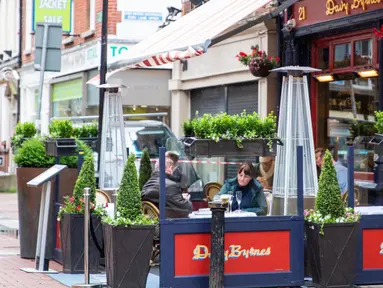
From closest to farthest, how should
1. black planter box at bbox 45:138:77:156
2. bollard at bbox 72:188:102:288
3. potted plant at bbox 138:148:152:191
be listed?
bollard at bbox 72:188:102:288, black planter box at bbox 45:138:77:156, potted plant at bbox 138:148:152:191

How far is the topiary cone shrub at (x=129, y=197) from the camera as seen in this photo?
8984mm

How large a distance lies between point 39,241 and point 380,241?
4.29m

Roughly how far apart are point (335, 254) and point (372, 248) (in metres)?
0.53

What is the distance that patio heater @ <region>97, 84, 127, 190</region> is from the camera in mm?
12664

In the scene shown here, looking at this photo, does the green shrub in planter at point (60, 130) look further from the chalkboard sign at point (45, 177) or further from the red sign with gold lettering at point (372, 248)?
the red sign with gold lettering at point (372, 248)

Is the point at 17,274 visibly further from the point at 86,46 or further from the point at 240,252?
the point at 86,46

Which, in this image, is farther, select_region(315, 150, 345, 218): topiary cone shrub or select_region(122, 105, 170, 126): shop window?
select_region(122, 105, 170, 126): shop window

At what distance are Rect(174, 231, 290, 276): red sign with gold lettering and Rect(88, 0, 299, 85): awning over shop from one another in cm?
387

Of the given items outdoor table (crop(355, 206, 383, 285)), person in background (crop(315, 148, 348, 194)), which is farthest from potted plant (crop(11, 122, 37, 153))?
outdoor table (crop(355, 206, 383, 285))

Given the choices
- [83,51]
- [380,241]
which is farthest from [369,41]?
[83,51]

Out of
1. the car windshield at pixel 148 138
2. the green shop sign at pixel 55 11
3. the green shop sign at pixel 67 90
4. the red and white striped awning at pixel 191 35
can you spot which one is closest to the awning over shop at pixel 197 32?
the red and white striped awning at pixel 191 35

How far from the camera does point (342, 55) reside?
15.4m

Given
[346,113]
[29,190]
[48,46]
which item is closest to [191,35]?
[48,46]

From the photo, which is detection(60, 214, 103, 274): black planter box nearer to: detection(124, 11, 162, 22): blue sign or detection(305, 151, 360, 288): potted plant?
detection(305, 151, 360, 288): potted plant
